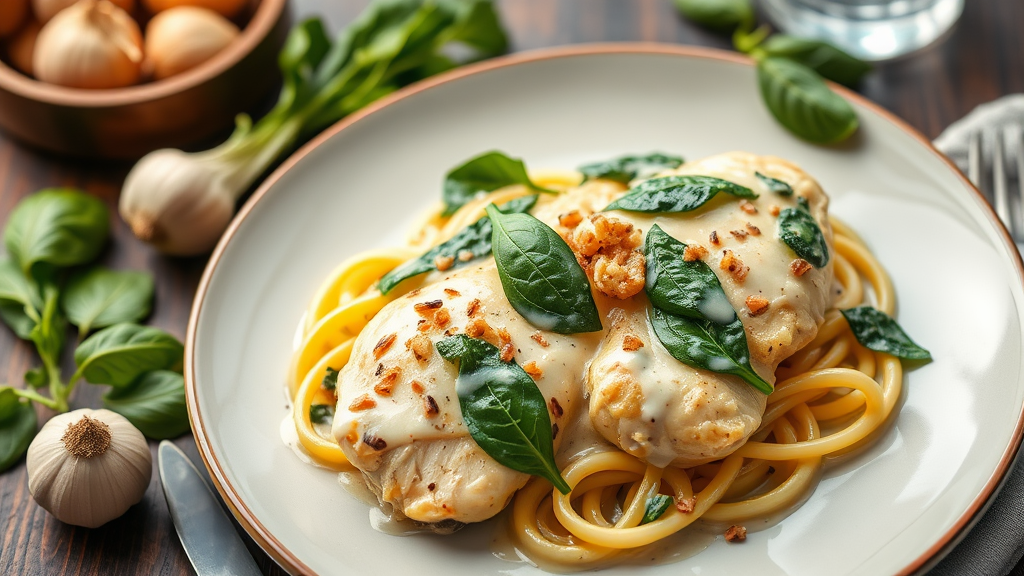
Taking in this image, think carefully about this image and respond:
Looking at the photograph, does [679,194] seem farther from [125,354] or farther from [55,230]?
[55,230]

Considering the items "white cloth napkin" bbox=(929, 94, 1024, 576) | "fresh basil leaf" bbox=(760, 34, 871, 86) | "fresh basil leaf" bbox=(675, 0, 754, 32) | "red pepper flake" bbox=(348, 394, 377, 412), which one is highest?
"red pepper flake" bbox=(348, 394, 377, 412)

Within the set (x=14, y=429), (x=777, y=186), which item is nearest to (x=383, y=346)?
(x=777, y=186)

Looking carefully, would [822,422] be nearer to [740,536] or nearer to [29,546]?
[740,536]

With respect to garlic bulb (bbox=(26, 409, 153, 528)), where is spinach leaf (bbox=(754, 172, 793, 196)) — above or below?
above

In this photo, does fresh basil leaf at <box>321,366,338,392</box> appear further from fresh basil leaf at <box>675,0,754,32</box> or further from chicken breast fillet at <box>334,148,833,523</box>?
fresh basil leaf at <box>675,0,754,32</box>

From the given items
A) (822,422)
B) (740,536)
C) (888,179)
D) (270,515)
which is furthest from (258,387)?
(888,179)

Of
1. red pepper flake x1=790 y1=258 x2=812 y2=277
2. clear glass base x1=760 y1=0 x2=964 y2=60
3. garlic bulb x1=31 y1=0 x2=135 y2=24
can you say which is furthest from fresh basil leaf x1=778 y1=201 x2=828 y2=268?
garlic bulb x1=31 y1=0 x2=135 y2=24

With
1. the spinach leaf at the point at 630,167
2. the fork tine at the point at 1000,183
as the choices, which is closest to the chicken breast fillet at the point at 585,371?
the spinach leaf at the point at 630,167
